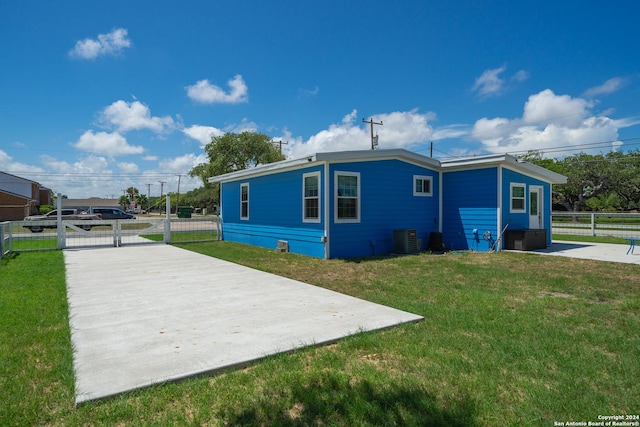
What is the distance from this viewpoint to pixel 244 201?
47.0 feet

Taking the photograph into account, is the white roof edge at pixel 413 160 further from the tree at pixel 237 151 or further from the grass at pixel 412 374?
the tree at pixel 237 151

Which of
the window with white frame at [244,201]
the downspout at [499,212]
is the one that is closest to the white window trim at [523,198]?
the downspout at [499,212]

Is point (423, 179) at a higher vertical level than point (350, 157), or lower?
lower

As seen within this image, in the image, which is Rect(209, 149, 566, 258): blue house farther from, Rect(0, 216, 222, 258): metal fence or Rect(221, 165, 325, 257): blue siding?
Rect(0, 216, 222, 258): metal fence

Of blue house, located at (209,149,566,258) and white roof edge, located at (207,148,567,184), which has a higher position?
white roof edge, located at (207,148,567,184)

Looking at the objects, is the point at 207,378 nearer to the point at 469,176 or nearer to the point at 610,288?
the point at 610,288

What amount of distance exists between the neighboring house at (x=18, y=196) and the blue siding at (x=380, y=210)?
107 feet

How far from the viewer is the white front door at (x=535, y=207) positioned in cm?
1231

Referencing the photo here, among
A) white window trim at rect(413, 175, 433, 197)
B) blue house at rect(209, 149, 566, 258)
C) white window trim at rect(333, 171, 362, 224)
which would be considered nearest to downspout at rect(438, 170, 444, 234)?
blue house at rect(209, 149, 566, 258)

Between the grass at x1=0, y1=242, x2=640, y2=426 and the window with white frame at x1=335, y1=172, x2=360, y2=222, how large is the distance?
4.79 m

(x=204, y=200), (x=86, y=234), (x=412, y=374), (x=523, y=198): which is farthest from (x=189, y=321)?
(x=204, y=200)

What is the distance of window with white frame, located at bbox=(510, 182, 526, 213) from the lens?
37.7ft

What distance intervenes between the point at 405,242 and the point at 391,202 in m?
1.32

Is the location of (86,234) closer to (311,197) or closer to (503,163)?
(311,197)
